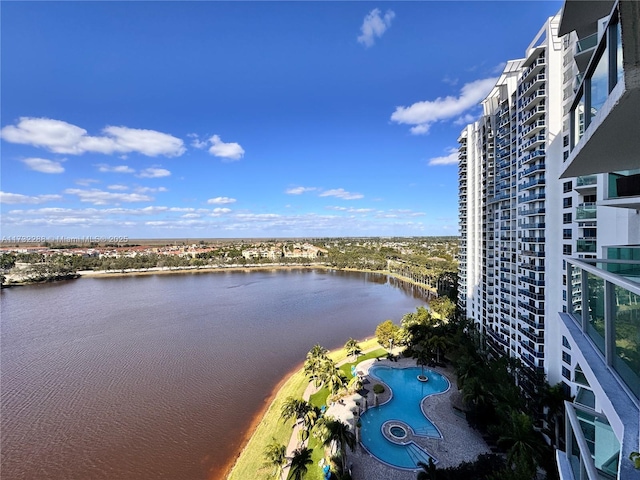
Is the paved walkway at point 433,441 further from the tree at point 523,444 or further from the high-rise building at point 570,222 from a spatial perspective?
the high-rise building at point 570,222

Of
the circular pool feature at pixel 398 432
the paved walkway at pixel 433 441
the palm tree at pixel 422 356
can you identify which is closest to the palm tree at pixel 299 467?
the paved walkway at pixel 433 441

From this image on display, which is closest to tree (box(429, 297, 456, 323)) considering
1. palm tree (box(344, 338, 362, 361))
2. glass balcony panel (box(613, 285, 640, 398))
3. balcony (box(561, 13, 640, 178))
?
palm tree (box(344, 338, 362, 361))

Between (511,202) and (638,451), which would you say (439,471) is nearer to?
(638,451)

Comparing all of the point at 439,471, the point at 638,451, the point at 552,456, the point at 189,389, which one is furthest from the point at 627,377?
the point at 189,389

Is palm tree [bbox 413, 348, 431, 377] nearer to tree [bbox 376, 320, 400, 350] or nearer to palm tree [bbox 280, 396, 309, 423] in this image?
tree [bbox 376, 320, 400, 350]

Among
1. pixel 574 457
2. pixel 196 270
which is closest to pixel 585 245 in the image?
pixel 574 457

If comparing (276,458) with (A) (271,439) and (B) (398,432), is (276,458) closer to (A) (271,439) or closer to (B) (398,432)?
(A) (271,439)
